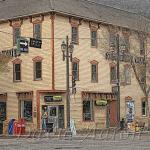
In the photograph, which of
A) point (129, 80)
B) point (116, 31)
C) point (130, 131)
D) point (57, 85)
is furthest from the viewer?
point (129, 80)

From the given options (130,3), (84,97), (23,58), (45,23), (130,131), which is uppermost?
(130,3)

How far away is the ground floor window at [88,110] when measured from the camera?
153 feet

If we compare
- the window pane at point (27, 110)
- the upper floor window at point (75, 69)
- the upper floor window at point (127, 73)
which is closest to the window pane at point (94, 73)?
the upper floor window at point (75, 69)

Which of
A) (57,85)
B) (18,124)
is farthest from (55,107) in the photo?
(18,124)

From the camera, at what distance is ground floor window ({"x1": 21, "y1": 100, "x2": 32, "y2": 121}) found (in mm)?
45469

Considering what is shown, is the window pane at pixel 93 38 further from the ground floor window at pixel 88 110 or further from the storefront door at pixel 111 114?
the storefront door at pixel 111 114

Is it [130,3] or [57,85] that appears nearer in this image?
[57,85]

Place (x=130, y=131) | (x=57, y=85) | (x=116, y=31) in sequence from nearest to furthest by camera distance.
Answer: (x=130, y=131)
(x=57, y=85)
(x=116, y=31)

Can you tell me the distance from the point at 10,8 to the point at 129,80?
47.4ft

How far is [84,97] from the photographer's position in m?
46.4

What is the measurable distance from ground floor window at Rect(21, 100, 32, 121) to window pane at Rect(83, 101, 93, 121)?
5.09 meters

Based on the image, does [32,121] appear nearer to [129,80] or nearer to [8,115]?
[8,115]

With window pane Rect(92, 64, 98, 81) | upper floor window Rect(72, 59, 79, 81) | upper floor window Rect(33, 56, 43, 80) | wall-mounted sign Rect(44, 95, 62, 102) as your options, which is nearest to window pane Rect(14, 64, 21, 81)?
upper floor window Rect(33, 56, 43, 80)

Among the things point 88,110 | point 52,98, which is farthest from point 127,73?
point 52,98
